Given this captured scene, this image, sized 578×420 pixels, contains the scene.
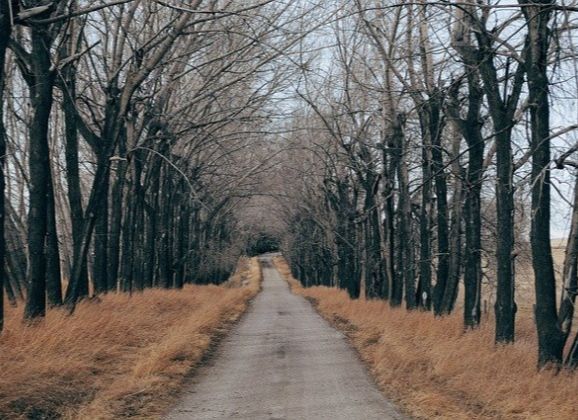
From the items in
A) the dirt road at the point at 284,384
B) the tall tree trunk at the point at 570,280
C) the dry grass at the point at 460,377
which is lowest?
the dirt road at the point at 284,384

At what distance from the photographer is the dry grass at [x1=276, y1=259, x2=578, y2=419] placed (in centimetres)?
825

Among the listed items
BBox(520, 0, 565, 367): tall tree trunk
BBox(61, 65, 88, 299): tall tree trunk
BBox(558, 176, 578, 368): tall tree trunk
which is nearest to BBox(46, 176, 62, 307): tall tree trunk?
BBox(61, 65, 88, 299): tall tree trunk

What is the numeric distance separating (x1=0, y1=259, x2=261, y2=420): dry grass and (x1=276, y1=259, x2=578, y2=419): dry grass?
295 centimetres

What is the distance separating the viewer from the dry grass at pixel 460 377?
325 inches

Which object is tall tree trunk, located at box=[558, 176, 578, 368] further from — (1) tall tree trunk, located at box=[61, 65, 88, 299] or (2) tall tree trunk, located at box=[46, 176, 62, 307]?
(1) tall tree trunk, located at box=[61, 65, 88, 299]

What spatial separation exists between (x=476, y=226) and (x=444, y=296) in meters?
4.96

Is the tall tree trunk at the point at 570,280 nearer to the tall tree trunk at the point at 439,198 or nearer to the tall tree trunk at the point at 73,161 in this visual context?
the tall tree trunk at the point at 439,198

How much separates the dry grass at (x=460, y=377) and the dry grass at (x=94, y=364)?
2.95 meters

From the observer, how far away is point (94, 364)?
10.5 m

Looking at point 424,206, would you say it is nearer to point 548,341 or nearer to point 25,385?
point 548,341

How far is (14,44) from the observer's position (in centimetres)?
1421

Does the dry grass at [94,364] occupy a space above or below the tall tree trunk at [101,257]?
below

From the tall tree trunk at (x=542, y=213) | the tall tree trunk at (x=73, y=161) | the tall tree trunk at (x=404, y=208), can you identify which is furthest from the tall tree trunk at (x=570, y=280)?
the tall tree trunk at (x=404, y=208)

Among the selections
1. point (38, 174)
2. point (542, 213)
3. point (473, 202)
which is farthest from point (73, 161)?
point (542, 213)
